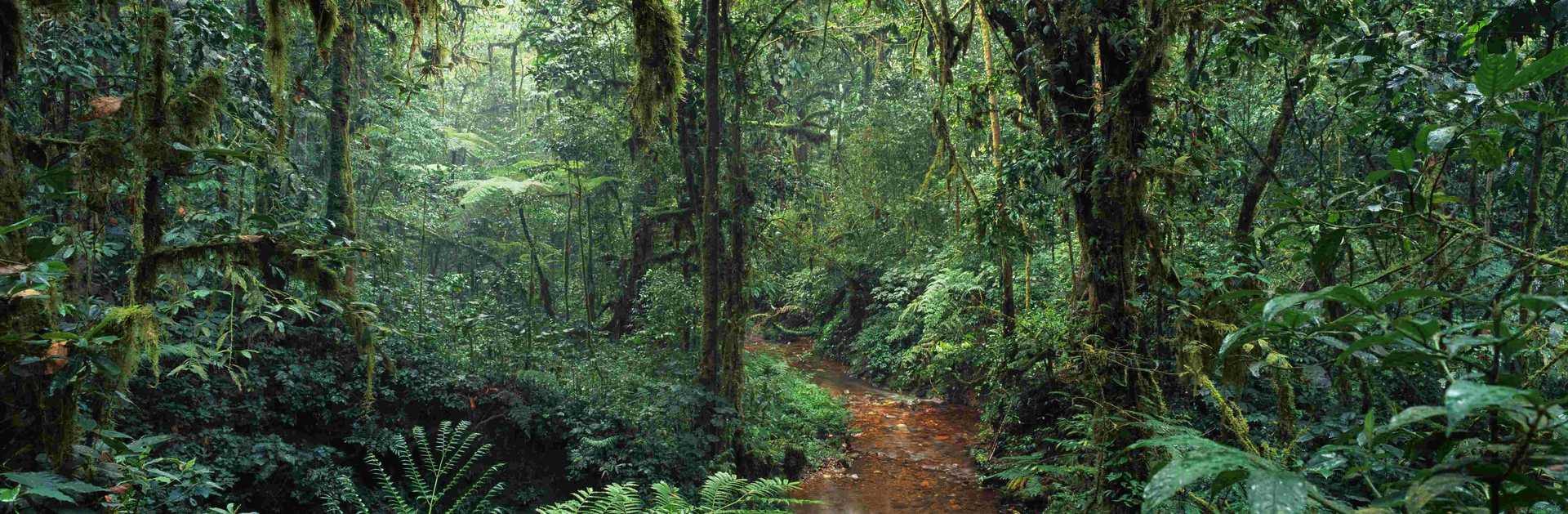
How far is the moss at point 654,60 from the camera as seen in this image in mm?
6680

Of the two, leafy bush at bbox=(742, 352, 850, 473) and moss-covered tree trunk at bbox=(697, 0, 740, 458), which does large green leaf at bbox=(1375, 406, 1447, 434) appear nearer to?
moss-covered tree trunk at bbox=(697, 0, 740, 458)

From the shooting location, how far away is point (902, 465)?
9523mm

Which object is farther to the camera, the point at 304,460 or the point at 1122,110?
the point at 304,460

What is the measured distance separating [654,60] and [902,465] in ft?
18.6

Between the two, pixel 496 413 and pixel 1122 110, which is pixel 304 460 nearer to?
pixel 496 413

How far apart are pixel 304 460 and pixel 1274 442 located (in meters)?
8.07

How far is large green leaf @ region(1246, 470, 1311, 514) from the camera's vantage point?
46.6 inches

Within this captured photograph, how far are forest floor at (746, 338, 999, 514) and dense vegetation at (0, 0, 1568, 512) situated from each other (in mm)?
345

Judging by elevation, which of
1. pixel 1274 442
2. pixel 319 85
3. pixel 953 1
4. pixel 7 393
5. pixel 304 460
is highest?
pixel 953 1

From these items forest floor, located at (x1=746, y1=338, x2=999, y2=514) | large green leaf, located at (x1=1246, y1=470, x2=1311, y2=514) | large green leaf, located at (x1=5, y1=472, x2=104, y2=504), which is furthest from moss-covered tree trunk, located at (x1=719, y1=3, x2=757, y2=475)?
large green leaf, located at (x1=1246, y1=470, x2=1311, y2=514)

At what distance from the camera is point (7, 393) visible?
2684 mm

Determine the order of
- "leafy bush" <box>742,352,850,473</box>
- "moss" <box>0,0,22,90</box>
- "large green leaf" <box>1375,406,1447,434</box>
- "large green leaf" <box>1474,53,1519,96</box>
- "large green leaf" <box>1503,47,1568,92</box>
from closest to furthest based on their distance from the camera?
"large green leaf" <box>1375,406,1447,434</box>
"large green leaf" <box>1503,47,1568,92</box>
"large green leaf" <box>1474,53,1519,96</box>
"moss" <box>0,0,22,90</box>
"leafy bush" <box>742,352,850,473</box>

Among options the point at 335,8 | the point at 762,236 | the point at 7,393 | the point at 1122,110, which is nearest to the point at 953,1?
the point at 762,236

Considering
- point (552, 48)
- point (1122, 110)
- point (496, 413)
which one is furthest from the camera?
point (552, 48)
